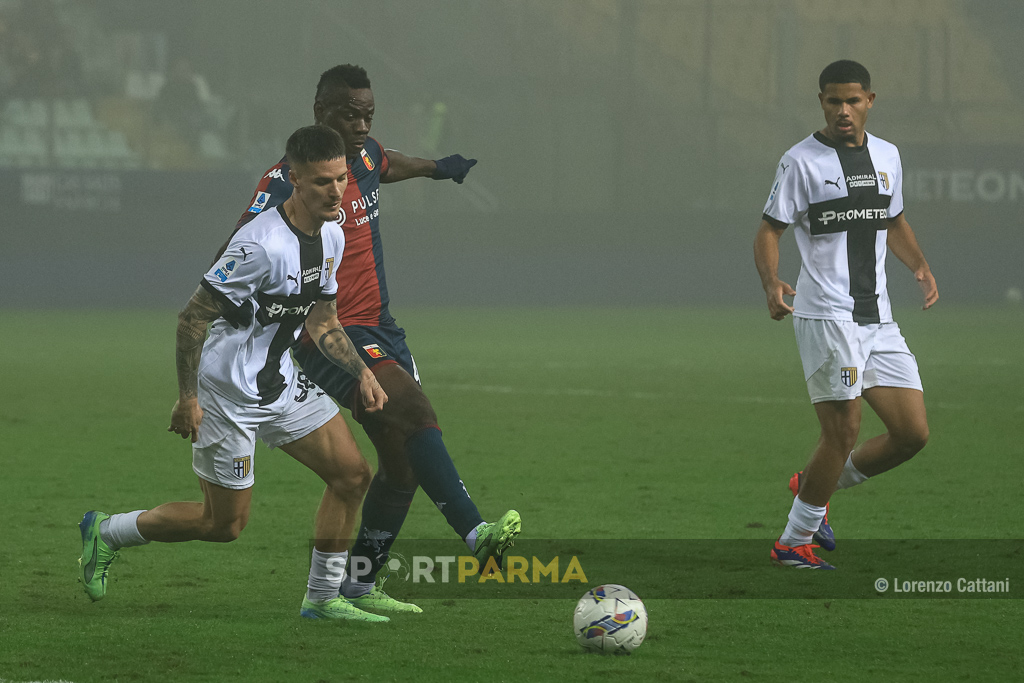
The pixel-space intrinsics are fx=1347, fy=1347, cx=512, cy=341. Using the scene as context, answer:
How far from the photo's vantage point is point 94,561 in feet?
14.7

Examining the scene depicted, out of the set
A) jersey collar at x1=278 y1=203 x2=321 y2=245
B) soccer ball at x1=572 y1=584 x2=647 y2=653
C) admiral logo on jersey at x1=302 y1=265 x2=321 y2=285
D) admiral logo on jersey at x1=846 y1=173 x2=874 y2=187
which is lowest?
soccer ball at x1=572 y1=584 x2=647 y2=653

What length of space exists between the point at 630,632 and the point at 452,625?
657 mm

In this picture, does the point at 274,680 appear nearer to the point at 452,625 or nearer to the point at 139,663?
the point at 139,663

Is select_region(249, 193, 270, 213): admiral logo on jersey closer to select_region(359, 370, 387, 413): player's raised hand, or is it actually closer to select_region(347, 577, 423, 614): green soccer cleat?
select_region(359, 370, 387, 413): player's raised hand

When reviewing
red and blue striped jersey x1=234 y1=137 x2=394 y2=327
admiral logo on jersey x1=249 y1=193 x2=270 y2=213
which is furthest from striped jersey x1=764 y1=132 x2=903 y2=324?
admiral logo on jersey x1=249 y1=193 x2=270 y2=213

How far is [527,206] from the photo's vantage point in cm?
2673

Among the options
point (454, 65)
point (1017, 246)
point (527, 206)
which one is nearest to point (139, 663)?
point (1017, 246)

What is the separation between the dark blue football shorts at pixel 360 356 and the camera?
4594mm

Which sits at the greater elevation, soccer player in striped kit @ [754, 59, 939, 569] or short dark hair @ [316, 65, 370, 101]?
short dark hair @ [316, 65, 370, 101]

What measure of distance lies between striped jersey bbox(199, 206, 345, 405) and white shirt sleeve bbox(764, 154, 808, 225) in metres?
1.86

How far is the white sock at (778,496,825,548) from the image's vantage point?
17.1 feet

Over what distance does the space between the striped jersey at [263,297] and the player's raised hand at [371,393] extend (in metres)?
0.26

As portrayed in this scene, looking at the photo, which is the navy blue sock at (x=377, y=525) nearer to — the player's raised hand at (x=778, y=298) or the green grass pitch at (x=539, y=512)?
the green grass pitch at (x=539, y=512)

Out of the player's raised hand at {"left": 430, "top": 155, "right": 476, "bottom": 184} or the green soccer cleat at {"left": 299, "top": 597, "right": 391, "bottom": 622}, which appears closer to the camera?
the green soccer cleat at {"left": 299, "top": 597, "right": 391, "bottom": 622}
